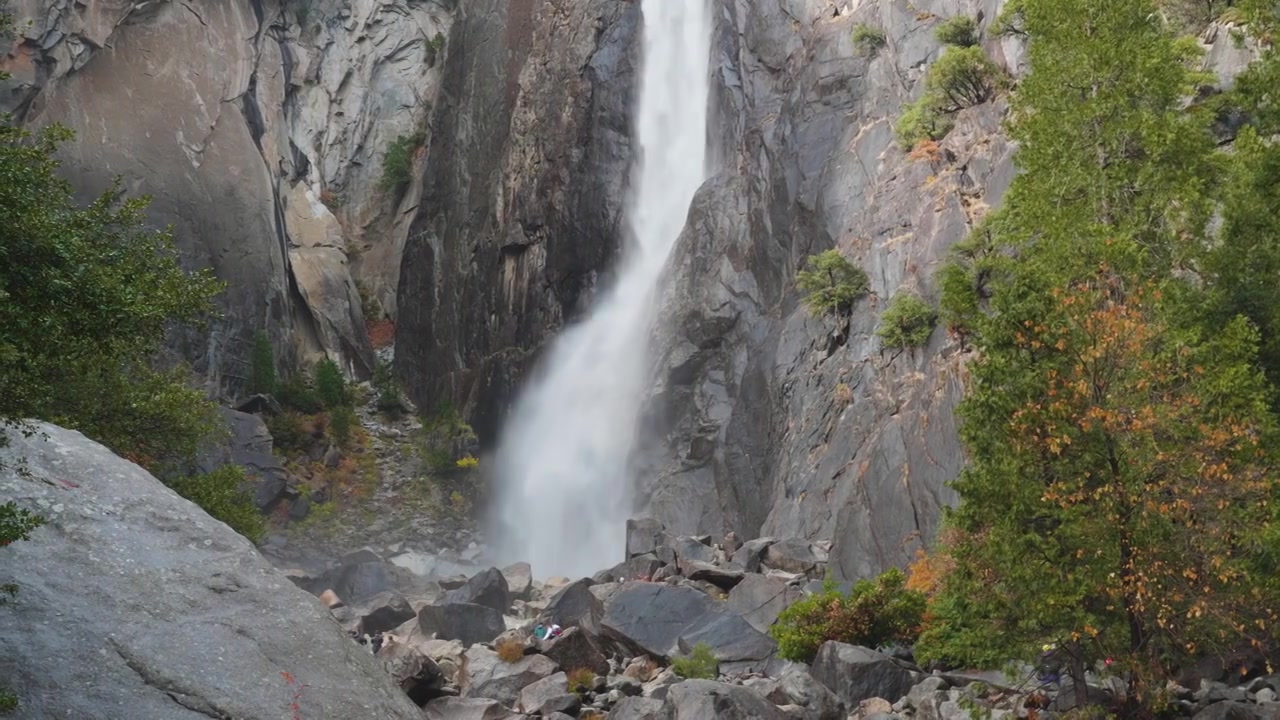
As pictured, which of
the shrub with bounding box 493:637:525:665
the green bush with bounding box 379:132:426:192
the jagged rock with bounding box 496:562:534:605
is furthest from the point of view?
the green bush with bounding box 379:132:426:192

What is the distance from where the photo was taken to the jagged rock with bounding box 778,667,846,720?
1436cm

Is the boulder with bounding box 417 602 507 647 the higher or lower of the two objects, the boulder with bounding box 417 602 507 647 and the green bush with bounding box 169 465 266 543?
the lower

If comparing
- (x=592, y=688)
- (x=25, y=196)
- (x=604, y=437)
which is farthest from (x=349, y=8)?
(x=25, y=196)

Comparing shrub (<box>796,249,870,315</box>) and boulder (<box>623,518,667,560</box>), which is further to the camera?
boulder (<box>623,518,667,560</box>)

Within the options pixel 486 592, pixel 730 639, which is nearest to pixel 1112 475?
pixel 730 639

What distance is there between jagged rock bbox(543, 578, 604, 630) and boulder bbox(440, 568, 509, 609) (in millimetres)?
3572

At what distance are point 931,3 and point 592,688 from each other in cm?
2248

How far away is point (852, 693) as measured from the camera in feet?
50.1

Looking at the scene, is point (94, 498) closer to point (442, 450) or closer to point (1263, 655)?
point (1263, 655)

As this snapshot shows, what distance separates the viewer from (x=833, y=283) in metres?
28.2

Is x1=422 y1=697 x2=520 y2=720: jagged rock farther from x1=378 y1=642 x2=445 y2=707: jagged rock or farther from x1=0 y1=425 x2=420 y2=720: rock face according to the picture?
x1=0 y1=425 x2=420 y2=720: rock face

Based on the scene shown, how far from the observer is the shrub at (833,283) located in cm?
2759

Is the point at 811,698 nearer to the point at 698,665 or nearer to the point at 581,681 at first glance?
the point at 698,665

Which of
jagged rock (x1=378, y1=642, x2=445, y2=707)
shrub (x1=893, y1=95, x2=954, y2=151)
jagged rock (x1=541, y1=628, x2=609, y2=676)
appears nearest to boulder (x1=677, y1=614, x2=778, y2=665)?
jagged rock (x1=541, y1=628, x2=609, y2=676)
